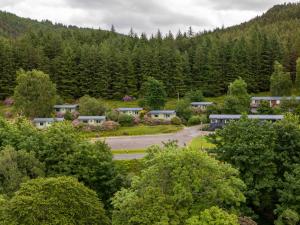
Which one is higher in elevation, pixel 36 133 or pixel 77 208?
pixel 36 133

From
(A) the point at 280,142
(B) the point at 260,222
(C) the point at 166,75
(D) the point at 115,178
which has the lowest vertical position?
(B) the point at 260,222

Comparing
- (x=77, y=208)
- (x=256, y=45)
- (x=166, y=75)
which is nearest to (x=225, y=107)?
(x=166, y=75)

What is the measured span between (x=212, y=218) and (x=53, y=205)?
35.6 feet

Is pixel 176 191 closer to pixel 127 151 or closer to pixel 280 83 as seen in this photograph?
pixel 127 151

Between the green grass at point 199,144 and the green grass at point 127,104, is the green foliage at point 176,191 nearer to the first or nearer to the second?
the green grass at point 199,144

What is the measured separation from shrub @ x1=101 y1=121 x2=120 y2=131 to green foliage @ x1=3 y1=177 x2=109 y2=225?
44.7 metres

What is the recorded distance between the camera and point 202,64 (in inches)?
4301

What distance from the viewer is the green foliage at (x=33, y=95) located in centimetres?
8425

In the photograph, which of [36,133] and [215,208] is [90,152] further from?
[215,208]

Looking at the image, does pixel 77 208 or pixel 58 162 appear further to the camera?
pixel 58 162

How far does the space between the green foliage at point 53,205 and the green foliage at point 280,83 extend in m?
71.7

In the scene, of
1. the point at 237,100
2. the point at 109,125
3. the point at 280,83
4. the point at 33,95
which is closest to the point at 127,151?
the point at 109,125

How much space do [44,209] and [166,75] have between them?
80537 millimetres

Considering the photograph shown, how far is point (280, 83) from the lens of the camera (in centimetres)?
9325
